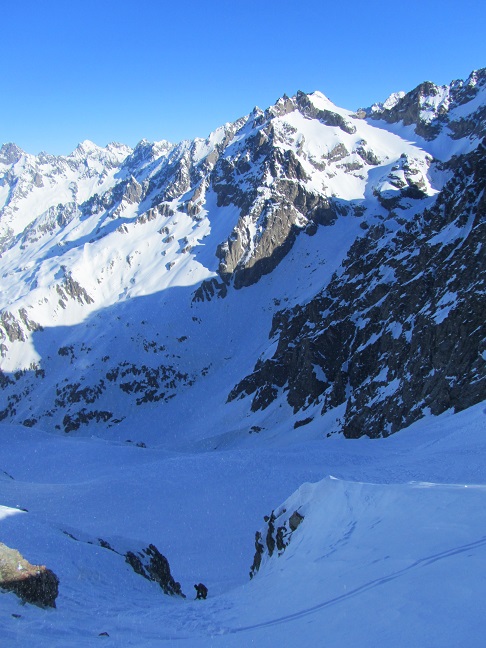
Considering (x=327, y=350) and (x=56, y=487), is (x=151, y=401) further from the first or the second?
(x=56, y=487)

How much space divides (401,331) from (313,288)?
2920 inches

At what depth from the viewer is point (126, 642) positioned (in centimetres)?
906

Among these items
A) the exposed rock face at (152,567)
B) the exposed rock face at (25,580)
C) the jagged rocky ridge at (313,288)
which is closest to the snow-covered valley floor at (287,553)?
the exposed rock face at (25,580)

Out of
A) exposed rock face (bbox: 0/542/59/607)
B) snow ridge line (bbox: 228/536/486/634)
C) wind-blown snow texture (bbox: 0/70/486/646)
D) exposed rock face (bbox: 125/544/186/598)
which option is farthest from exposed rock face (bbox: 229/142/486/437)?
exposed rock face (bbox: 0/542/59/607)

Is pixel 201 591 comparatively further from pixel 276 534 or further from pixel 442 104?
pixel 442 104

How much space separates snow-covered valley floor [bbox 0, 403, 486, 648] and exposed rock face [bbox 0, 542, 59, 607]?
26 centimetres

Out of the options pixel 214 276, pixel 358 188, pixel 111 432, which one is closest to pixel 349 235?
pixel 358 188

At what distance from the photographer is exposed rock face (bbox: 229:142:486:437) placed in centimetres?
4222

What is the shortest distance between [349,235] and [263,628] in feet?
486

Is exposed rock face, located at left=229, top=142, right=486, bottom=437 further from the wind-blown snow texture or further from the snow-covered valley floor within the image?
the snow-covered valley floor

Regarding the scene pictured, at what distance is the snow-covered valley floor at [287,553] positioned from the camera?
7164mm

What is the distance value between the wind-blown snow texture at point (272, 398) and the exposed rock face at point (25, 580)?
0.48 meters

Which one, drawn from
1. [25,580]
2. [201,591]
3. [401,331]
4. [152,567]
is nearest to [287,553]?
[201,591]

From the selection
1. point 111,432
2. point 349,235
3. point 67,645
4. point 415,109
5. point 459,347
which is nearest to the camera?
point 67,645
